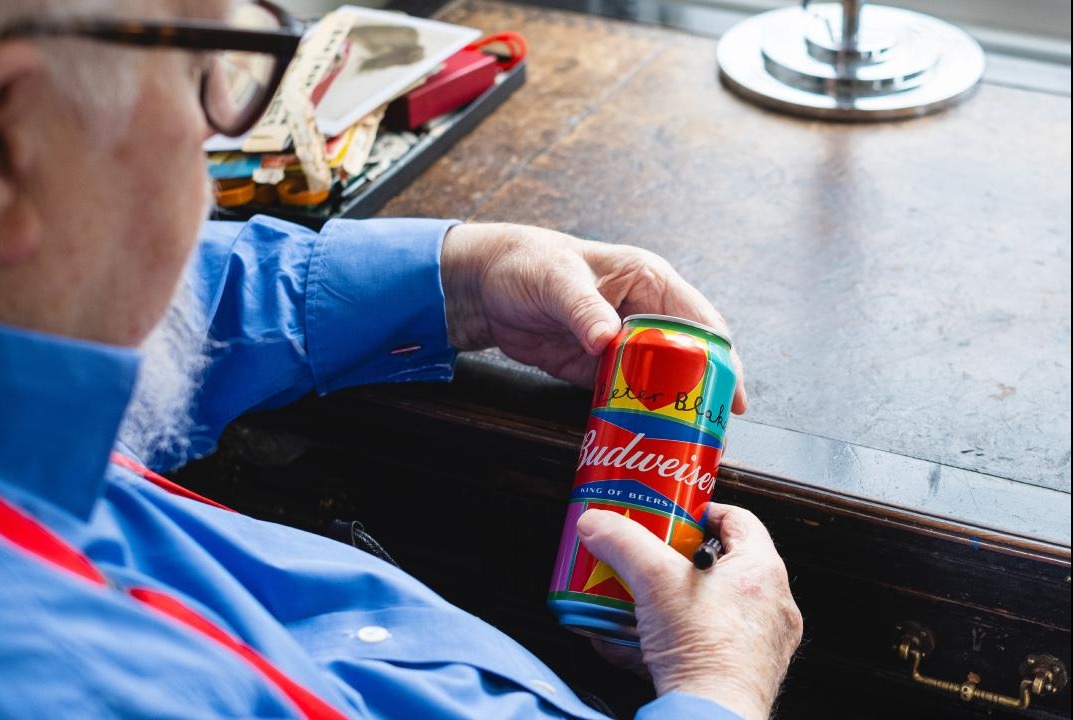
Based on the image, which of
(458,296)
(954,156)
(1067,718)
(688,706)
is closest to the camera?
(688,706)

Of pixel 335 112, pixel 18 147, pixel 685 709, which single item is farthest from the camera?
Result: pixel 335 112

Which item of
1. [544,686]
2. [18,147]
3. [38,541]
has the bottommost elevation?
[544,686]

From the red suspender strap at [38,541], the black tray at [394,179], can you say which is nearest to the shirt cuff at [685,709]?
the red suspender strap at [38,541]

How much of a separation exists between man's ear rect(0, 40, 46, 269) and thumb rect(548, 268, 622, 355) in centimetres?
44

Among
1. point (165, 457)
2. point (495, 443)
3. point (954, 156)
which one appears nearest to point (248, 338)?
point (165, 457)

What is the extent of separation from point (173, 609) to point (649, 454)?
0.33 meters

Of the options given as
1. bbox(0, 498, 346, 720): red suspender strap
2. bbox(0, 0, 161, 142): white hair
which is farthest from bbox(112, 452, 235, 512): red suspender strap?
bbox(0, 0, 161, 142): white hair

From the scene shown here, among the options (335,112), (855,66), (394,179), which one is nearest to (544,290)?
(394,179)

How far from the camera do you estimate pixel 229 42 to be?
0.63 meters

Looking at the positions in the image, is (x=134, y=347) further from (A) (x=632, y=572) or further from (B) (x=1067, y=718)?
(B) (x=1067, y=718)

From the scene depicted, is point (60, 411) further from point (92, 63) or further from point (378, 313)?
point (378, 313)

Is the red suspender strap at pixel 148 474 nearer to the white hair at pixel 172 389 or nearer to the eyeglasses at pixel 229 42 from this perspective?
the white hair at pixel 172 389

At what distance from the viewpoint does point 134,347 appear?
2.22 feet

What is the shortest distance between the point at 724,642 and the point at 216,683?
0.37 m
